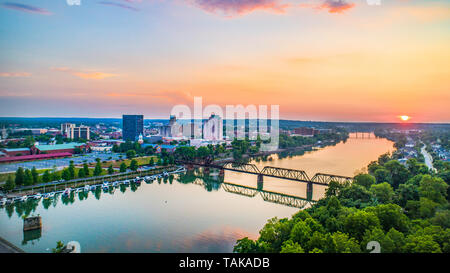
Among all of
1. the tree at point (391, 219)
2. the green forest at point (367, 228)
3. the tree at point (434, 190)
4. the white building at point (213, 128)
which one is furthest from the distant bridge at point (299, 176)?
the white building at point (213, 128)

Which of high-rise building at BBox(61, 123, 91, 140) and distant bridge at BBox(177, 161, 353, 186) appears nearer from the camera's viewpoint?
distant bridge at BBox(177, 161, 353, 186)

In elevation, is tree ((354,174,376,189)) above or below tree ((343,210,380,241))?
below

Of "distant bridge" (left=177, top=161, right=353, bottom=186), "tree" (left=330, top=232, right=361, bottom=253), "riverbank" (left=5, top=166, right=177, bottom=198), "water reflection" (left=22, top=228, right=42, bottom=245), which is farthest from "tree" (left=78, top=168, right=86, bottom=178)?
"tree" (left=330, top=232, right=361, bottom=253)

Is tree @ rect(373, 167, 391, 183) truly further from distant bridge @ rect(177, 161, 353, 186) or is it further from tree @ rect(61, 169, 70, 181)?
tree @ rect(61, 169, 70, 181)

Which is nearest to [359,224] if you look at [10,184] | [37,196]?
[37,196]

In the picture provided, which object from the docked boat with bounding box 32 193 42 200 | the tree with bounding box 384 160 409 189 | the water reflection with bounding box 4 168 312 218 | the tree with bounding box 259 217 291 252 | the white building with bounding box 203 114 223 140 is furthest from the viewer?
the white building with bounding box 203 114 223 140

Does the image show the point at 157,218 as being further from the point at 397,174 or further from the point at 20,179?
the point at 397,174
